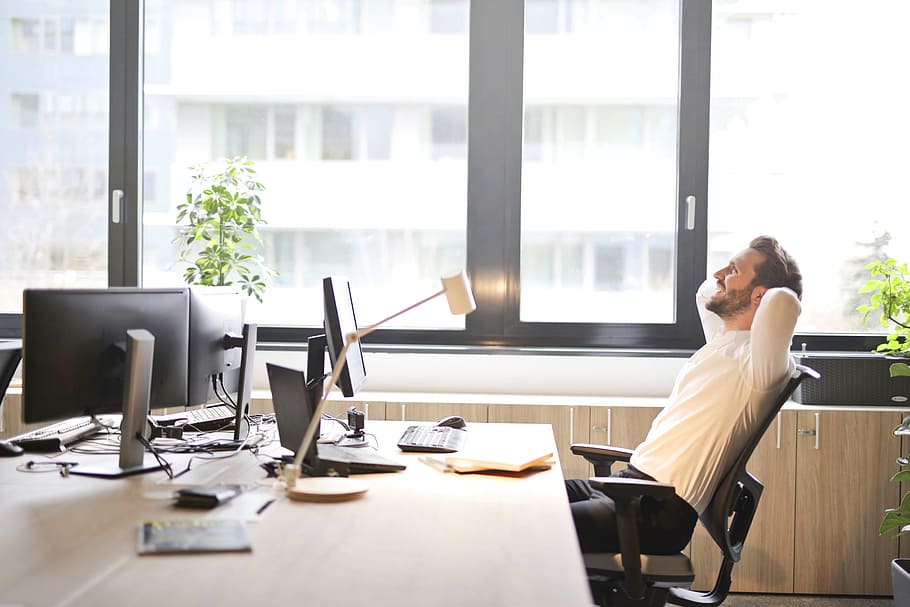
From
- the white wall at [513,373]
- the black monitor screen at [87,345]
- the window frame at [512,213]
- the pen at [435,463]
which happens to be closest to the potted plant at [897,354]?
the window frame at [512,213]

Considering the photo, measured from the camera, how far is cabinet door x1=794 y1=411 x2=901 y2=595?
11.3ft

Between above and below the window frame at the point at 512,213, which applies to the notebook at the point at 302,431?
below

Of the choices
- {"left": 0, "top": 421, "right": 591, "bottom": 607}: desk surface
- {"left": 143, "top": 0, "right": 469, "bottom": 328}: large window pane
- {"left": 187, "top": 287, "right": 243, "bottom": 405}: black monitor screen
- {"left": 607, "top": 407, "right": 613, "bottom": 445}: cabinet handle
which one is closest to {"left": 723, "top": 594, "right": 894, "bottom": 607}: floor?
{"left": 607, "top": 407, "right": 613, "bottom": 445}: cabinet handle

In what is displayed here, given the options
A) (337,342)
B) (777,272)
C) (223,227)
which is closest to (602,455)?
(777,272)

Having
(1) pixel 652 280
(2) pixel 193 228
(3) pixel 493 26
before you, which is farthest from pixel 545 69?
(2) pixel 193 228

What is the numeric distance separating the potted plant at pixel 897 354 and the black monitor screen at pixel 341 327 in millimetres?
1866

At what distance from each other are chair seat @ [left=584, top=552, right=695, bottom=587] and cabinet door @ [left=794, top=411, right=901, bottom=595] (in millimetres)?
1330

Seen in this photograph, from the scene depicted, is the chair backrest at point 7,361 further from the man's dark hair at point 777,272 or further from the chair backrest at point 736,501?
the man's dark hair at point 777,272

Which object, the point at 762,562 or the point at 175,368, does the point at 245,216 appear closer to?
the point at 175,368

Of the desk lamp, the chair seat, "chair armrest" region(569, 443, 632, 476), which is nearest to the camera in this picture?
the desk lamp

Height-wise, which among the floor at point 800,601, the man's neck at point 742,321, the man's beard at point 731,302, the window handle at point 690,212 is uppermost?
the window handle at point 690,212

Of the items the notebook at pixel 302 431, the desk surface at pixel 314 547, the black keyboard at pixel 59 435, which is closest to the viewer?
the desk surface at pixel 314 547

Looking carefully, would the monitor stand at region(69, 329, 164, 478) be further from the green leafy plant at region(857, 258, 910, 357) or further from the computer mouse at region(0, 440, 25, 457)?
the green leafy plant at region(857, 258, 910, 357)

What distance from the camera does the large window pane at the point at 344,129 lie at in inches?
163
